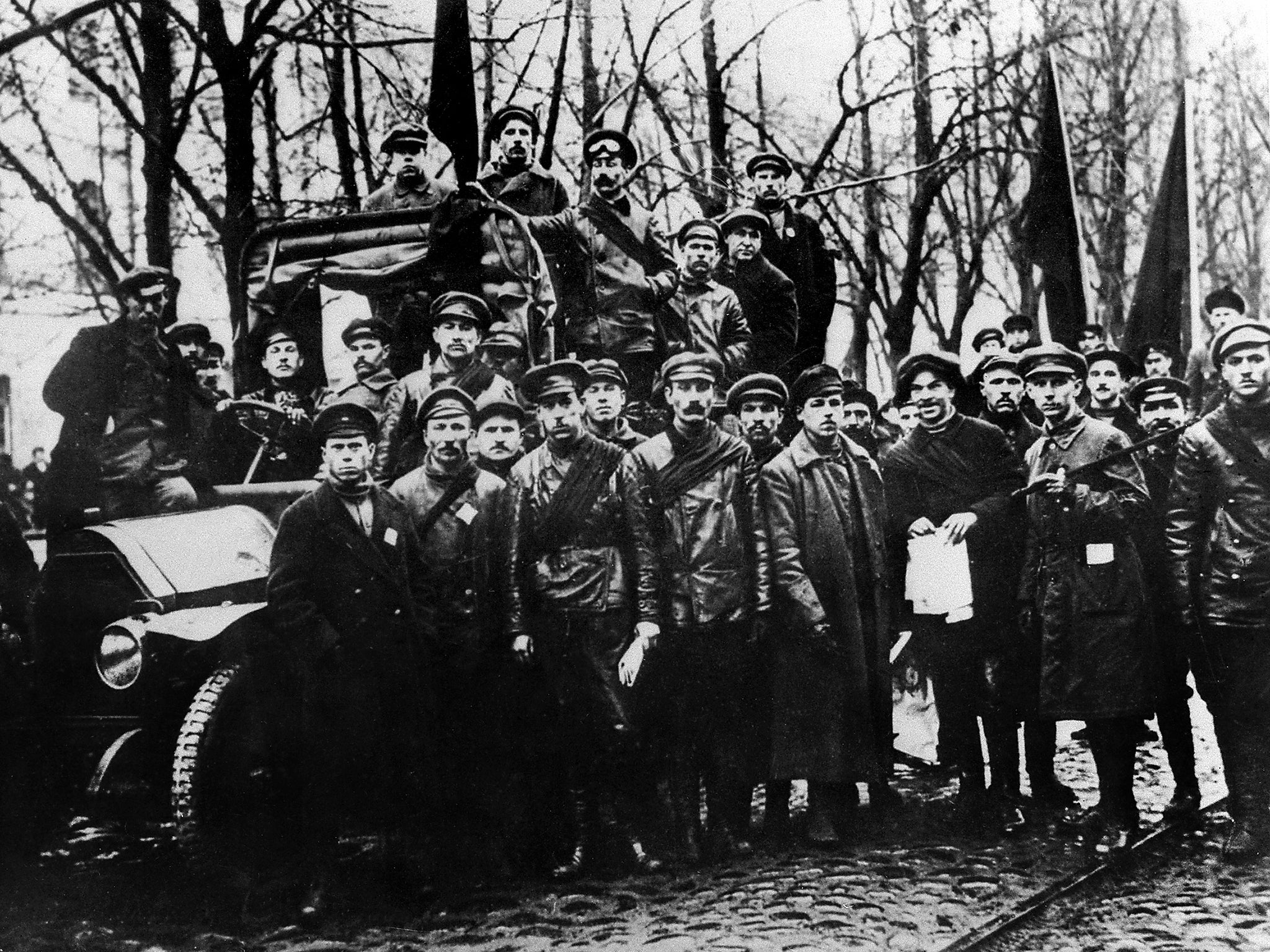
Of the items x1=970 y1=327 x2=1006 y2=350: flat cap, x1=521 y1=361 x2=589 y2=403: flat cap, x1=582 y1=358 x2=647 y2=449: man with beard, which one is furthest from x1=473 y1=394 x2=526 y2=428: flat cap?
x1=970 y1=327 x2=1006 y2=350: flat cap

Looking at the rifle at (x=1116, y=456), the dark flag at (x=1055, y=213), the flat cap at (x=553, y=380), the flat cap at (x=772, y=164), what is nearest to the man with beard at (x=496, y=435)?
the flat cap at (x=553, y=380)

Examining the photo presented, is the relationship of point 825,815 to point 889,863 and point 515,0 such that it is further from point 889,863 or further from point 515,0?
point 515,0

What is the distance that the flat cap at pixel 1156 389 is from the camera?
5.22m

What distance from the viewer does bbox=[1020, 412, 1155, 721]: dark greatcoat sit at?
4.61m

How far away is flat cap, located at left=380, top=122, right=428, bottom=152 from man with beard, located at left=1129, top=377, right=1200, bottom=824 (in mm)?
3478

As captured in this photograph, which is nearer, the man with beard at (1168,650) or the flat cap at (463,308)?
the flat cap at (463,308)

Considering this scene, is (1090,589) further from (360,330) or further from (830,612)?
(360,330)

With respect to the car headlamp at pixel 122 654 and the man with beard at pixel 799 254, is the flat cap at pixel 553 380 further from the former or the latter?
the car headlamp at pixel 122 654

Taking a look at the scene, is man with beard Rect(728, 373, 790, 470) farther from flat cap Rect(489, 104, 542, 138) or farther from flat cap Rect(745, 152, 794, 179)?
flat cap Rect(489, 104, 542, 138)

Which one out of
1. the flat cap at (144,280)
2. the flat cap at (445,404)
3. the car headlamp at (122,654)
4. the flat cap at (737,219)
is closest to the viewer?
the car headlamp at (122,654)

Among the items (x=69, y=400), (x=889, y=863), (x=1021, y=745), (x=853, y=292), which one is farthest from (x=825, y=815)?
(x=69, y=400)

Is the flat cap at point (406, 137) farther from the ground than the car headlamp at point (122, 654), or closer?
farther from the ground

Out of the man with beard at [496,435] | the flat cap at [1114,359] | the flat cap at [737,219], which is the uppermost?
the flat cap at [737,219]

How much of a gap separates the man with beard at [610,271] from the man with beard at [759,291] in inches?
15.7
